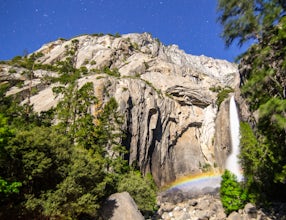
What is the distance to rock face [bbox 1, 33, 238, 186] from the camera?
39.2 metres

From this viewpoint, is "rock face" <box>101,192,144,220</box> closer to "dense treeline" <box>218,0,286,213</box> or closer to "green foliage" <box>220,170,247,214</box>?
"dense treeline" <box>218,0,286,213</box>

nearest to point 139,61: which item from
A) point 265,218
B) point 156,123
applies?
point 156,123

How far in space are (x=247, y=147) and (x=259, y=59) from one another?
17.6 meters

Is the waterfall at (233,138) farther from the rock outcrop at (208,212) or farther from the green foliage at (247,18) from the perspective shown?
the green foliage at (247,18)

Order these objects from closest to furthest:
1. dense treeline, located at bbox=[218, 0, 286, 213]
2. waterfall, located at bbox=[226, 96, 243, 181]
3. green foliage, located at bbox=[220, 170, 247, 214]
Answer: dense treeline, located at bbox=[218, 0, 286, 213]
green foliage, located at bbox=[220, 170, 247, 214]
waterfall, located at bbox=[226, 96, 243, 181]

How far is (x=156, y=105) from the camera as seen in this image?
45312 mm

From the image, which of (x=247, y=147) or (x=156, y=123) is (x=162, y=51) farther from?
(x=247, y=147)

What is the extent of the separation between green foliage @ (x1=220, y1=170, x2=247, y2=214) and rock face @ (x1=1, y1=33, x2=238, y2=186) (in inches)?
554

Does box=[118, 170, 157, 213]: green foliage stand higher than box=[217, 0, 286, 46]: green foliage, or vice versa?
box=[217, 0, 286, 46]: green foliage

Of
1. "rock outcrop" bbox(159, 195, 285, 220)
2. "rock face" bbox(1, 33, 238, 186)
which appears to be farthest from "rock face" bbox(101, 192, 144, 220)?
"rock face" bbox(1, 33, 238, 186)

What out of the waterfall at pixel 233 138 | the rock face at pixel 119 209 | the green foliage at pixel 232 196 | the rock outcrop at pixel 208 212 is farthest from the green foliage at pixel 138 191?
the waterfall at pixel 233 138

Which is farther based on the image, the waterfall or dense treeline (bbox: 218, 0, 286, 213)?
the waterfall

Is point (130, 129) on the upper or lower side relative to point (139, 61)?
lower

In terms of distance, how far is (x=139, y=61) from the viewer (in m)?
62.6
